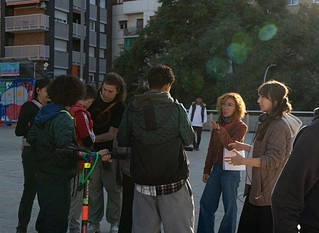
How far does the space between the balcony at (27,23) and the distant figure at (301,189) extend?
133ft

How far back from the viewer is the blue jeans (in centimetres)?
457

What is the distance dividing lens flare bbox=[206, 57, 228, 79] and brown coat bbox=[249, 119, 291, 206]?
2480 centimetres

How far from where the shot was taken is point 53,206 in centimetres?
363

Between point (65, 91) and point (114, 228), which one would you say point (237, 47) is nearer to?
point (114, 228)

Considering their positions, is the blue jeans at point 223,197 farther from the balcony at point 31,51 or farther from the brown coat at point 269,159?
the balcony at point 31,51

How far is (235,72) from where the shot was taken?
27688 mm

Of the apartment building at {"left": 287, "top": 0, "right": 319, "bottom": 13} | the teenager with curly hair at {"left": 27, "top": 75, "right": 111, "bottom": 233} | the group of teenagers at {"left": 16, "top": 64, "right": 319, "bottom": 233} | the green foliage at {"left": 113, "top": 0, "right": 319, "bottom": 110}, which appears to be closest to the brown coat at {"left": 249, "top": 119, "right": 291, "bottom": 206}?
the group of teenagers at {"left": 16, "top": 64, "right": 319, "bottom": 233}

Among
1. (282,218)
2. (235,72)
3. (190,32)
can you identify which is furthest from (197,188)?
(190,32)

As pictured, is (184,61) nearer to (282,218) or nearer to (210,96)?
(210,96)

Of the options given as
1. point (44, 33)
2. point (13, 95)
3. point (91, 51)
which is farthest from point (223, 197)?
point (91, 51)

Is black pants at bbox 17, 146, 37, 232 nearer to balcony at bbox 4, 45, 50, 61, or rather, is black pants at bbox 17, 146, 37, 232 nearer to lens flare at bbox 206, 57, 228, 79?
lens flare at bbox 206, 57, 228, 79

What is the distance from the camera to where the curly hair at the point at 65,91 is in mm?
3846

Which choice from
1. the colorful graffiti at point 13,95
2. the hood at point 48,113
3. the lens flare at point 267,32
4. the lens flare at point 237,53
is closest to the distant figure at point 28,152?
the hood at point 48,113

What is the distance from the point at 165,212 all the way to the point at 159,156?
446 mm
